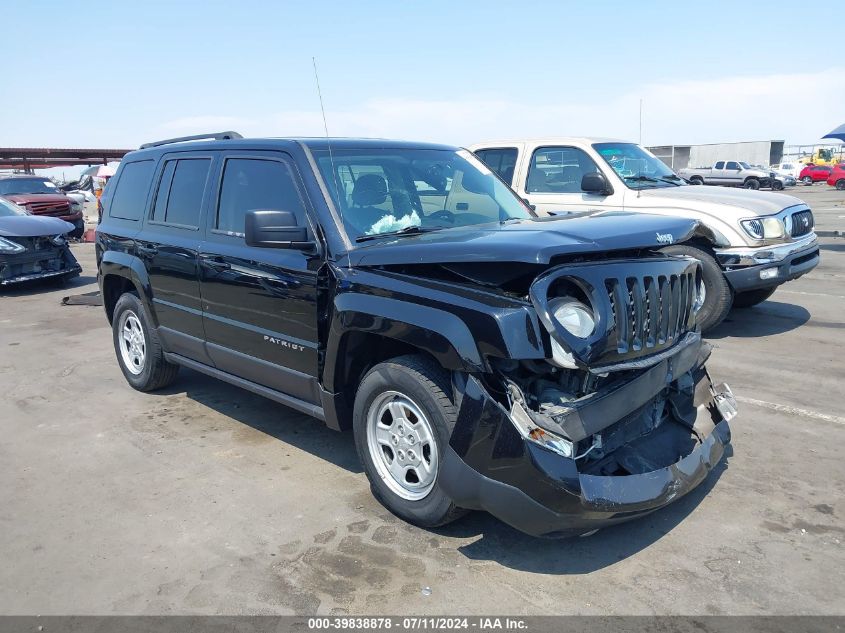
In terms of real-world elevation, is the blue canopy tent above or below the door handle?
above

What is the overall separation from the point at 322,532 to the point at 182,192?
9.44 ft

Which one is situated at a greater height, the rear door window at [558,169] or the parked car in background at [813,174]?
the rear door window at [558,169]

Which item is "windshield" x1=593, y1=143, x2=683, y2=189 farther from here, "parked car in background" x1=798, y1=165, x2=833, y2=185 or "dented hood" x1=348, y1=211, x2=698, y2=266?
"parked car in background" x1=798, y1=165, x2=833, y2=185

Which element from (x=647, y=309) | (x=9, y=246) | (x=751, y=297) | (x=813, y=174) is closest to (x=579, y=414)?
(x=647, y=309)

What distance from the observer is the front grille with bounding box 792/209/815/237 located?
747 cm

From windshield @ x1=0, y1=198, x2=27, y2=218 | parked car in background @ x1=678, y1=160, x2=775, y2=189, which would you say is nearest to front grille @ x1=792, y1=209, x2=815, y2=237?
windshield @ x1=0, y1=198, x2=27, y2=218

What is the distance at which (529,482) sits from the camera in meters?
2.97

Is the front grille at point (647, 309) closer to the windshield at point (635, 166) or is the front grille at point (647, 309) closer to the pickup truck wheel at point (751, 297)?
the windshield at point (635, 166)

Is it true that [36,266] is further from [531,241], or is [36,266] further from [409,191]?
[531,241]

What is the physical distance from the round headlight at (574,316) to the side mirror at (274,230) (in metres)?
1.55

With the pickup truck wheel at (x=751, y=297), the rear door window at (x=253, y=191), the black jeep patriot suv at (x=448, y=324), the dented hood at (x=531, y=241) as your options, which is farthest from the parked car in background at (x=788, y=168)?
the rear door window at (x=253, y=191)

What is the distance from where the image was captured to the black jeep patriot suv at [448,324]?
3.05 m

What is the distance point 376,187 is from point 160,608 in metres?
2.58

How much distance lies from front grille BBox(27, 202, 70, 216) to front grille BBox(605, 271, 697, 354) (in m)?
17.8
